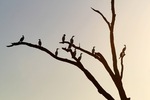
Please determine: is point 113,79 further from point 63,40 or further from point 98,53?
point 63,40

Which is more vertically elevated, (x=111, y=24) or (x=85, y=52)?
(x=111, y=24)

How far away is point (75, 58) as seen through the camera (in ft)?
37.2

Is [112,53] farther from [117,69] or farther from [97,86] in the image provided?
[97,86]

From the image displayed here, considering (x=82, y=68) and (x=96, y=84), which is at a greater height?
(x=82, y=68)

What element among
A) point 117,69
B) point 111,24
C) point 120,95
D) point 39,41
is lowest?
point 120,95

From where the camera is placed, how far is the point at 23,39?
512 inches

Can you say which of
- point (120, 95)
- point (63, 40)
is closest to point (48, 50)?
point (63, 40)

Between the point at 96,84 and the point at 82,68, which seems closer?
the point at 96,84

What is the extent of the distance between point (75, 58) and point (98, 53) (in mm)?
947

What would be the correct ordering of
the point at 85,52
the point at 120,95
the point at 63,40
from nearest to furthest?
the point at 120,95
the point at 85,52
the point at 63,40

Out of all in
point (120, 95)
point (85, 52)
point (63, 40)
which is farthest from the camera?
point (63, 40)

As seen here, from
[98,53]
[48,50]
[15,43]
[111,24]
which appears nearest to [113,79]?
[98,53]

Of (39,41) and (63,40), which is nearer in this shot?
(39,41)

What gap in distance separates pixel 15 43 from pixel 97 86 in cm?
395
